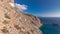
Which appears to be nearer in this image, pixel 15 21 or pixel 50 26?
pixel 15 21

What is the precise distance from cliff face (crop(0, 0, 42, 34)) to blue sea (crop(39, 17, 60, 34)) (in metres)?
0.25

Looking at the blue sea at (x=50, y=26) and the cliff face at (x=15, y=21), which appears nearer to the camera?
the cliff face at (x=15, y=21)

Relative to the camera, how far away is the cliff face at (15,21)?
649 centimetres

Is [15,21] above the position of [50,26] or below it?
above

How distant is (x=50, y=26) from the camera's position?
333 inches

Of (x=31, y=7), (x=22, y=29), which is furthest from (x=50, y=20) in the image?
(x=22, y=29)

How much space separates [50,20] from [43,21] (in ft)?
1.19

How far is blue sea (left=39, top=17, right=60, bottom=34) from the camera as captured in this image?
8.27 m

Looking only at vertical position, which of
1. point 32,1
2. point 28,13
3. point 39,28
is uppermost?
point 32,1

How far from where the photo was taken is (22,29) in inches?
285

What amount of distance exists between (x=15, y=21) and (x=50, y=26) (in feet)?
7.08

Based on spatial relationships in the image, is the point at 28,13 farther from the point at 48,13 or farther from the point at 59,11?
the point at 59,11

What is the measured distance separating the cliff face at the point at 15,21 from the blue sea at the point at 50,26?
253mm

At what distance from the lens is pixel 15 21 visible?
7.12 m
